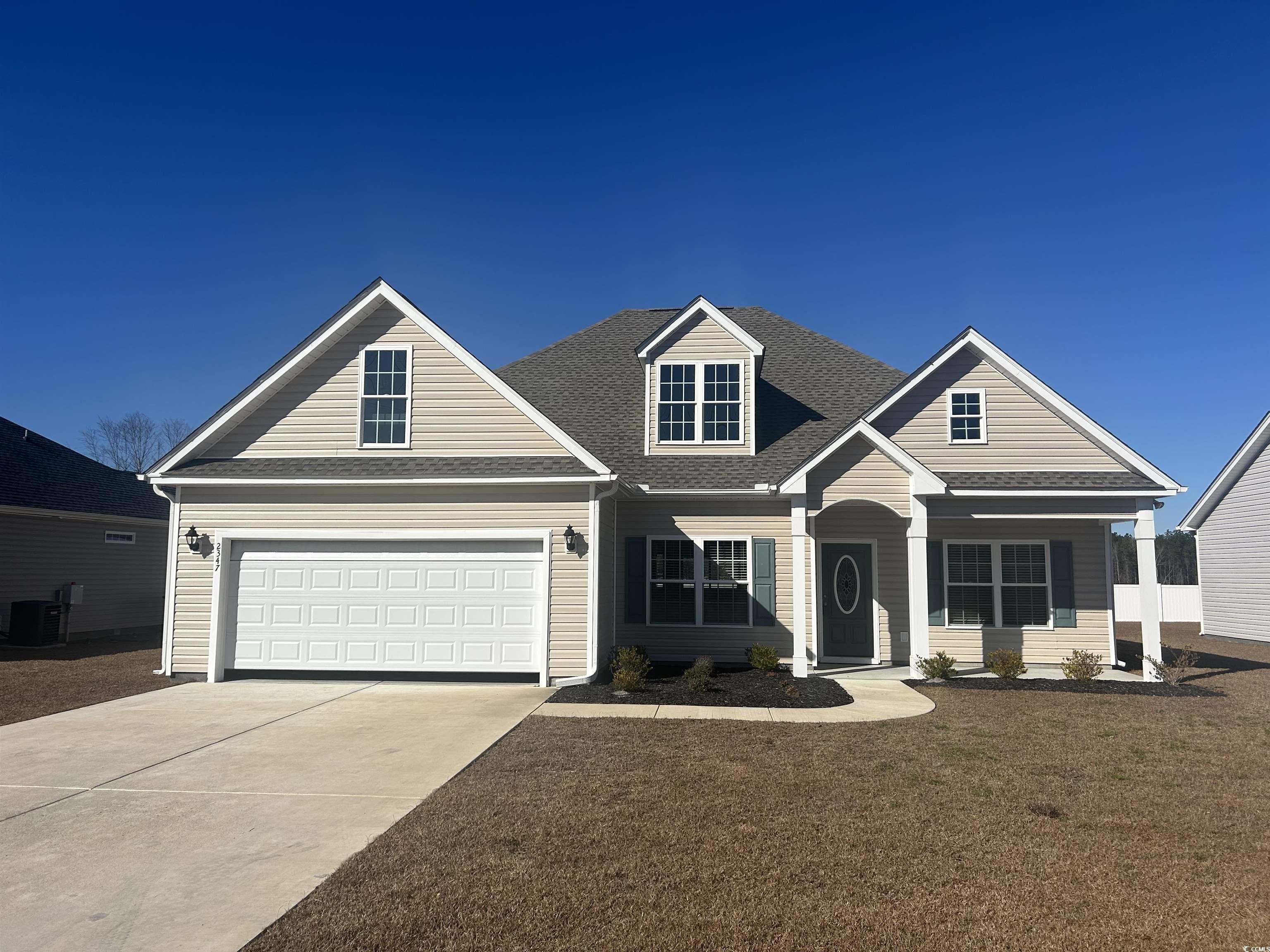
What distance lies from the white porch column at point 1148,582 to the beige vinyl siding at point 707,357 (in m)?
6.91

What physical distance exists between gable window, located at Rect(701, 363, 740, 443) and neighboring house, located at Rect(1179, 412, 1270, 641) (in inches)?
620

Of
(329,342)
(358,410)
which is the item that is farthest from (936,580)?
(329,342)

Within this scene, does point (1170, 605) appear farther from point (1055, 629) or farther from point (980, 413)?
point (980, 413)

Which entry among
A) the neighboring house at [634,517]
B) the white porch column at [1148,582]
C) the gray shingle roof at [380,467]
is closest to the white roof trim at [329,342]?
the neighboring house at [634,517]

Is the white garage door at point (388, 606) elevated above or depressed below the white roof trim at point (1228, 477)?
below

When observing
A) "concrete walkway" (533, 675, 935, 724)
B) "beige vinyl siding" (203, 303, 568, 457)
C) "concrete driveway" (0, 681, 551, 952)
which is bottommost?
"concrete driveway" (0, 681, 551, 952)

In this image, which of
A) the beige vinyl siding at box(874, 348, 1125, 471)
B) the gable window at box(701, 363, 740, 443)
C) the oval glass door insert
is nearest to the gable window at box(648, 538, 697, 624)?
the gable window at box(701, 363, 740, 443)

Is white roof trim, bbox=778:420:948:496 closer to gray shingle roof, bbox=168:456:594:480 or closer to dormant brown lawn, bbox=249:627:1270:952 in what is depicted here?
gray shingle roof, bbox=168:456:594:480

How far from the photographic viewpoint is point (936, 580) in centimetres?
1538

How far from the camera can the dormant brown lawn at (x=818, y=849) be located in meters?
4.38

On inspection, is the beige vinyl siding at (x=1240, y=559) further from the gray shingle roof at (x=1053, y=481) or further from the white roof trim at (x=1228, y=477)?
the gray shingle roof at (x=1053, y=481)

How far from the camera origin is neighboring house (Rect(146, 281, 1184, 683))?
13.1 metres

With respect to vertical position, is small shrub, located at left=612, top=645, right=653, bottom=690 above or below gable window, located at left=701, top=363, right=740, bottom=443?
below

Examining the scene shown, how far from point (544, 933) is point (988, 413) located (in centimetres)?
1361
